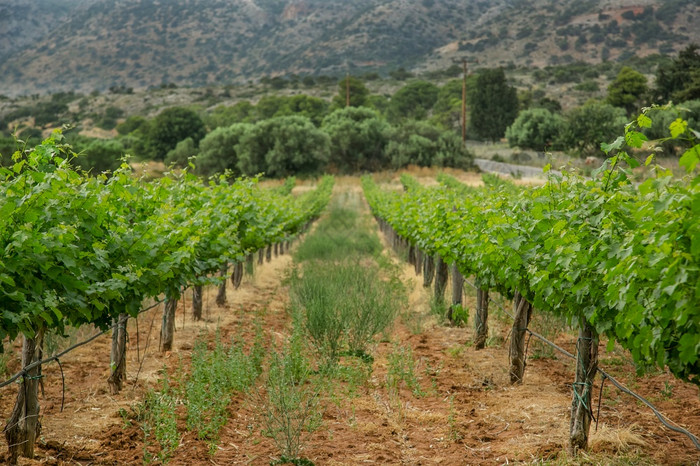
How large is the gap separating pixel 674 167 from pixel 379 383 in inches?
961

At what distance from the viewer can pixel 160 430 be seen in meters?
5.02

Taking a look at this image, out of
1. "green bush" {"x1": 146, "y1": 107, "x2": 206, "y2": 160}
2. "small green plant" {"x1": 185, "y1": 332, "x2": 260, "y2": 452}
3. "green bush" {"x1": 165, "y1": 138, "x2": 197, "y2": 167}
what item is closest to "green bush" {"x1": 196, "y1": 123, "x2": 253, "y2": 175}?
"green bush" {"x1": 165, "y1": 138, "x2": 197, "y2": 167}

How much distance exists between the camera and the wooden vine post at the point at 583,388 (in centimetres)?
470

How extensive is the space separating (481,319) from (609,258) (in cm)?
412

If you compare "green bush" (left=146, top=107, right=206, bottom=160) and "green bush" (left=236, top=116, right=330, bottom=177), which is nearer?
"green bush" (left=236, top=116, right=330, bottom=177)

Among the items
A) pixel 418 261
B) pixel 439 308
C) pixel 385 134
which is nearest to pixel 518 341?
pixel 439 308

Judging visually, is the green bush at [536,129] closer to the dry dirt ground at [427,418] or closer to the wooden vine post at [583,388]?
the dry dirt ground at [427,418]

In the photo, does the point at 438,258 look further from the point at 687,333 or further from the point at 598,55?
the point at 598,55

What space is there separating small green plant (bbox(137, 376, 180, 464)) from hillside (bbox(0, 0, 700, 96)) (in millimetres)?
106732

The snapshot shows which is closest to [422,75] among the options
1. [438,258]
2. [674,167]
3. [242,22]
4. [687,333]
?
[242,22]

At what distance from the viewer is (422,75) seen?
10706cm

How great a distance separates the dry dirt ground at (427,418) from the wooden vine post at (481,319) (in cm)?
13

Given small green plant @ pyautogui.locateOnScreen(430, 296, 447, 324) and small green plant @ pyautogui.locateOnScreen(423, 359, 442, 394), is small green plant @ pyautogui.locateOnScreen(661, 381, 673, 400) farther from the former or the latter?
small green plant @ pyautogui.locateOnScreen(430, 296, 447, 324)

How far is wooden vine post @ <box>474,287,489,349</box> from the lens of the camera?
7.89 metres
